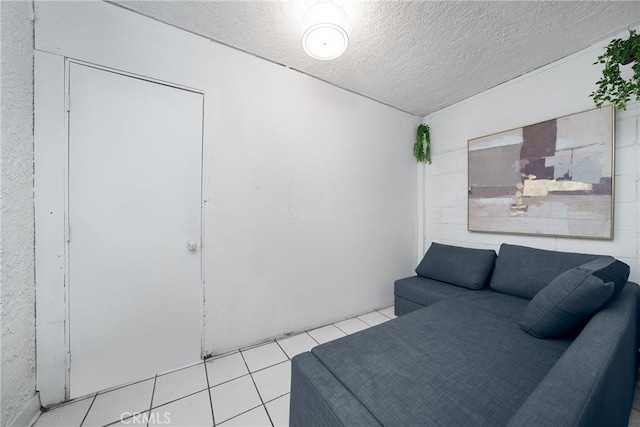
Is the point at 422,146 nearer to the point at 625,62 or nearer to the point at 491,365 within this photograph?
the point at 625,62

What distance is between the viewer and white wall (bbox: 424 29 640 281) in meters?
1.82

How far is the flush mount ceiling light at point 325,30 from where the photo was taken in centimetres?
150

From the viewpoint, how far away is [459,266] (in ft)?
8.17

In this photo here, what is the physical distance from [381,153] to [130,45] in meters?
2.61

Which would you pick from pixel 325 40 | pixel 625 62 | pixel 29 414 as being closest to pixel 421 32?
pixel 325 40

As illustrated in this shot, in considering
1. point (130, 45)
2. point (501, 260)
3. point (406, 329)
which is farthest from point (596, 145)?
point (130, 45)

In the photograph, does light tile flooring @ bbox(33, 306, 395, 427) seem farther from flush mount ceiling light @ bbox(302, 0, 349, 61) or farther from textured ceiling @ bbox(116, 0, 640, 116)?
textured ceiling @ bbox(116, 0, 640, 116)

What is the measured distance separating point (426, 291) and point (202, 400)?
213 centimetres

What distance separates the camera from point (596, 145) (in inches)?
75.9

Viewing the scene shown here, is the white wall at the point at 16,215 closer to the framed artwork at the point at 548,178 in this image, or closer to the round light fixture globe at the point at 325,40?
the round light fixture globe at the point at 325,40

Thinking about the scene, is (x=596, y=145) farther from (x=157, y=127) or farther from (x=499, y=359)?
(x=157, y=127)

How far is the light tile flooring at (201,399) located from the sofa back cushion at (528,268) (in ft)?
7.10

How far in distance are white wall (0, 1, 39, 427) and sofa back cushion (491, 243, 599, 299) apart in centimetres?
356

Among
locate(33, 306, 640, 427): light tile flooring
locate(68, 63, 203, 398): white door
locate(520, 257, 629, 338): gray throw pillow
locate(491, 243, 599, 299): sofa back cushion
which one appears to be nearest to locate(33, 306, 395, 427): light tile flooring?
locate(33, 306, 640, 427): light tile flooring
